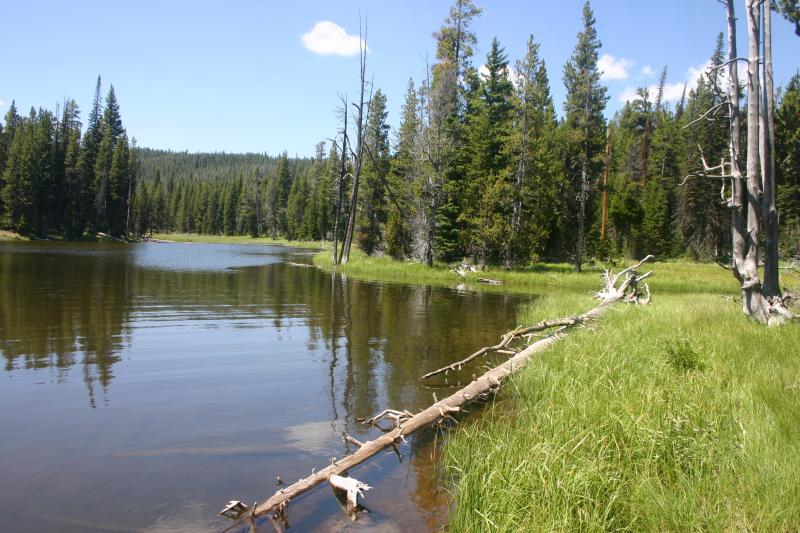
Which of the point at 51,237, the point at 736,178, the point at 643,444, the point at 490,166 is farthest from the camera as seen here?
the point at 51,237

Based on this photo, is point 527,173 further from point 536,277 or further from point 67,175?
point 67,175

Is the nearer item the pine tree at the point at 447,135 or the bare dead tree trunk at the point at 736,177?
the bare dead tree trunk at the point at 736,177

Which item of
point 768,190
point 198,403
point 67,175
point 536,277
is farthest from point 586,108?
point 67,175

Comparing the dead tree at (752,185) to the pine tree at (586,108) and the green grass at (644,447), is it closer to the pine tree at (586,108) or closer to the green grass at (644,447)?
the green grass at (644,447)

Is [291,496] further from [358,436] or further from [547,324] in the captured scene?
[547,324]

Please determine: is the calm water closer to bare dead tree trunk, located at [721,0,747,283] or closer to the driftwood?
the driftwood

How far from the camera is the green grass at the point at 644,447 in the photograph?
13.5ft

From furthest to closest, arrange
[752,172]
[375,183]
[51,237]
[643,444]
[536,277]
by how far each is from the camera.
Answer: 1. [51,237]
2. [375,183]
3. [536,277]
4. [752,172]
5. [643,444]

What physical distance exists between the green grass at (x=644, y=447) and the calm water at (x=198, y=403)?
1005 mm

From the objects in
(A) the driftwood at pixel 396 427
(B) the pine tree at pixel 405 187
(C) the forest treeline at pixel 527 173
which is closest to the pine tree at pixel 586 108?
(C) the forest treeline at pixel 527 173

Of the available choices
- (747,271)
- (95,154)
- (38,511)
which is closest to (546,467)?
(38,511)

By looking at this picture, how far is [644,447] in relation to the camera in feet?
16.7

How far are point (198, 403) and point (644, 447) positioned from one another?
6.52 meters

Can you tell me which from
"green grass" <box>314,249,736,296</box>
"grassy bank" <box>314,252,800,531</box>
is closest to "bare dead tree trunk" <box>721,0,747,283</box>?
"grassy bank" <box>314,252,800,531</box>
